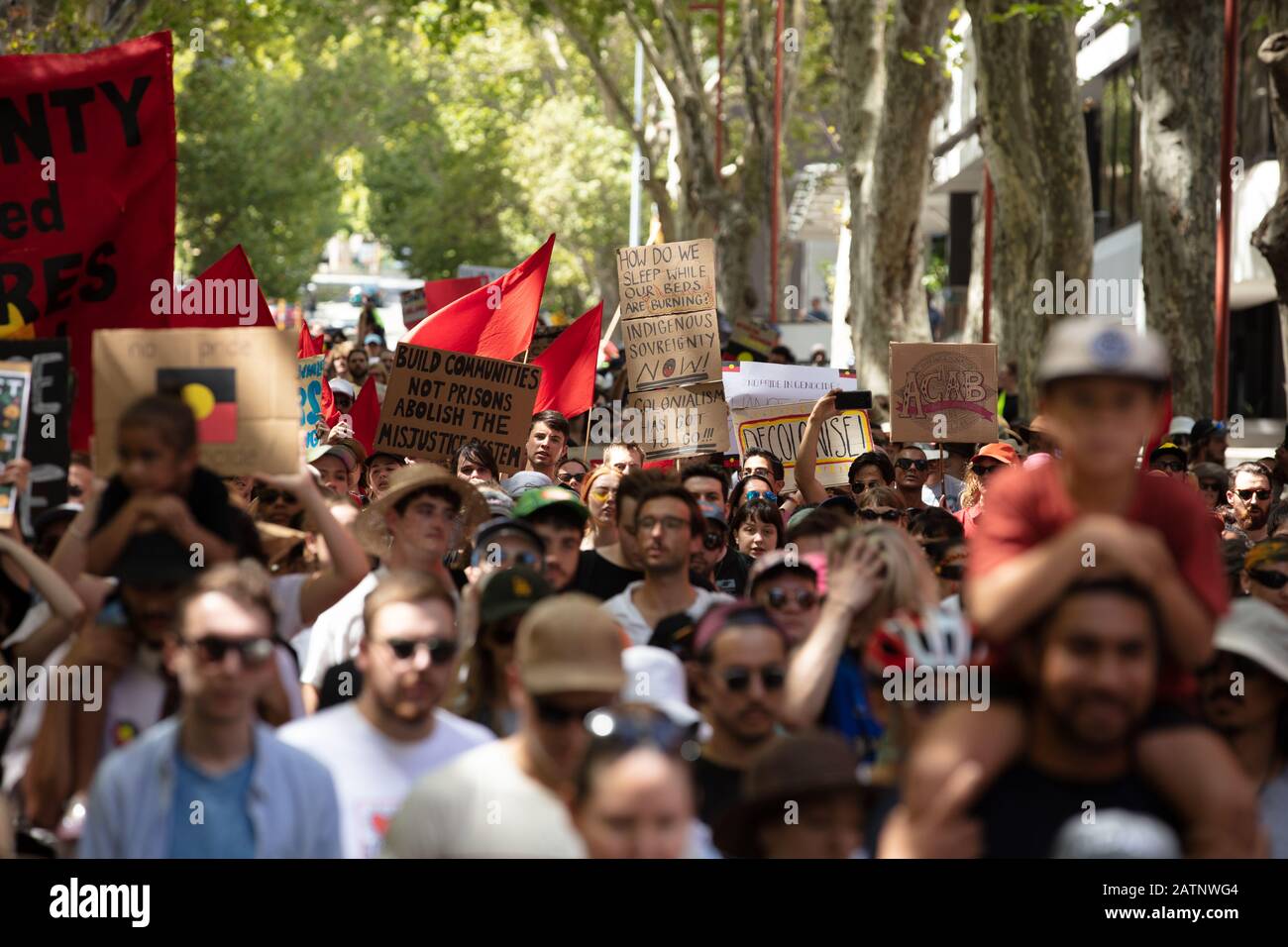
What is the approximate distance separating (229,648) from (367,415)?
8.65m

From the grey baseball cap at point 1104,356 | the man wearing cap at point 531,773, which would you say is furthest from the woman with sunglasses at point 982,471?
the grey baseball cap at point 1104,356

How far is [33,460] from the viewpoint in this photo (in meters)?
6.29

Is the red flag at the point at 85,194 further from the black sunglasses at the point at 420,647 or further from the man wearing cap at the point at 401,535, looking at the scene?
the black sunglasses at the point at 420,647

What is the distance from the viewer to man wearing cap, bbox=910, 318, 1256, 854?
398 cm

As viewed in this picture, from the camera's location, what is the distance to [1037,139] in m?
19.7

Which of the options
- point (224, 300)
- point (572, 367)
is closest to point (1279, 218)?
point (572, 367)

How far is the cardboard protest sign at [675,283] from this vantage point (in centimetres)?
1227

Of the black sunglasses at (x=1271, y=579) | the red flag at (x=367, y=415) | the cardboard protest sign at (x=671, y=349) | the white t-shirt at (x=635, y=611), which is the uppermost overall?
the cardboard protest sign at (x=671, y=349)

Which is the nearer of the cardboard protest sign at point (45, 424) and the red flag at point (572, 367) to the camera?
the cardboard protest sign at point (45, 424)

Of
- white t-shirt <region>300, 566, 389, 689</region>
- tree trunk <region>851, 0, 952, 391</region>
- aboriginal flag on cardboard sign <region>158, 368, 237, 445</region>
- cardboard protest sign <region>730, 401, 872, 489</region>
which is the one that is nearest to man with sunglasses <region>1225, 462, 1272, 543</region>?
cardboard protest sign <region>730, 401, 872, 489</region>

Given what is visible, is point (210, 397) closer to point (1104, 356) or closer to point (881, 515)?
point (1104, 356)

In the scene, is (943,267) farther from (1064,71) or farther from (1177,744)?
(1177,744)

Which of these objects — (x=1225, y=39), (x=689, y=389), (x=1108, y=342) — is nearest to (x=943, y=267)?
(x=1225, y=39)

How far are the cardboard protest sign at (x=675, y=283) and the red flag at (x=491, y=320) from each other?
750 millimetres
